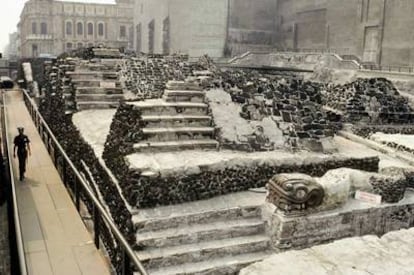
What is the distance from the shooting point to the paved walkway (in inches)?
216

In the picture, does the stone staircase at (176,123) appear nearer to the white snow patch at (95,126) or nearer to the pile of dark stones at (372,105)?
the white snow patch at (95,126)

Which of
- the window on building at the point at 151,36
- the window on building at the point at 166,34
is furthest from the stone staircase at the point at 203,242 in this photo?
the window on building at the point at 151,36

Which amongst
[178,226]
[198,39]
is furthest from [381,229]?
[198,39]

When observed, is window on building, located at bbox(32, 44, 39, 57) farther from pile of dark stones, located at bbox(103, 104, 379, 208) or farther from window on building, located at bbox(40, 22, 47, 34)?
pile of dark stones, located at bbox(103, 104, 379, 208)

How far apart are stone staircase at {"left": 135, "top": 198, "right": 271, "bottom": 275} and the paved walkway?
65 centimetres

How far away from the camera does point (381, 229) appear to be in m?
6.89

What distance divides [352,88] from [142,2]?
30288 mm

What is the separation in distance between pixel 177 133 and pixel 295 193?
2.45m

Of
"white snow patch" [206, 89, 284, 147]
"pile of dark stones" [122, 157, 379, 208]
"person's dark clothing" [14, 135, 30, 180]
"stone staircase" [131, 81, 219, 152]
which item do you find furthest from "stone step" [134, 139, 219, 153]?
"person's dark clothing" [14, 135, 30, 180]

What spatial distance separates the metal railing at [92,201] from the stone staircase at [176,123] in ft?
3.87

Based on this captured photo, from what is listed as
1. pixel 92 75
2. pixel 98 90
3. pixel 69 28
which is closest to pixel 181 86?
pixel 98 90

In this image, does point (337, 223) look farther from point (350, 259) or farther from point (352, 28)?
point (352, 28)

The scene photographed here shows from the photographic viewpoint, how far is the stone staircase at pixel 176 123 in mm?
7328

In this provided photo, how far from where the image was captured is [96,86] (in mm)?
12656
